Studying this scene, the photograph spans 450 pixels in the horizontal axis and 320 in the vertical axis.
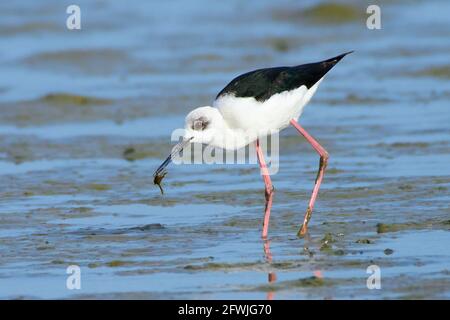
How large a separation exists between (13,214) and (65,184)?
1.37 meters

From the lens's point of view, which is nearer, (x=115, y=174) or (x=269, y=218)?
(x=269, y=218)

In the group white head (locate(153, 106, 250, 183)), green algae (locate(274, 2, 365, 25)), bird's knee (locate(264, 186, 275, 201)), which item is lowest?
bird's knee (locate(264, 186, 275, 201))

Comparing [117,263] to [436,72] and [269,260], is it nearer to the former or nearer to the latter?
[269,260]

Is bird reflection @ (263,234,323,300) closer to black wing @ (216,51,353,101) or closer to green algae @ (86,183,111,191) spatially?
black wing @ (216,51,353,101)

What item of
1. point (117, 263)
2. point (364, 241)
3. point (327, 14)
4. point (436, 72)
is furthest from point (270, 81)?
point (327, 14)

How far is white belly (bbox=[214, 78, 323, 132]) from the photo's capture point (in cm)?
1000

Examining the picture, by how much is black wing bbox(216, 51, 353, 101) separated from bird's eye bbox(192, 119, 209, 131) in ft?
1.21

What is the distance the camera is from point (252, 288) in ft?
26.6

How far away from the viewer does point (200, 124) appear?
991cm

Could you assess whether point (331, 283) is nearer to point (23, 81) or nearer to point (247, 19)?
point (23, 81)

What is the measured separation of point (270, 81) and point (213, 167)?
288cm

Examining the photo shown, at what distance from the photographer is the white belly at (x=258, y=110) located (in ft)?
32.8

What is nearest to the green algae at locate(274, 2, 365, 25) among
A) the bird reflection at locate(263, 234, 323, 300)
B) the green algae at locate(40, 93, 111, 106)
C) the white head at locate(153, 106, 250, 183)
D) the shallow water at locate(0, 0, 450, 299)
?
the shallow water at locate(0, 0, 450, 299)
